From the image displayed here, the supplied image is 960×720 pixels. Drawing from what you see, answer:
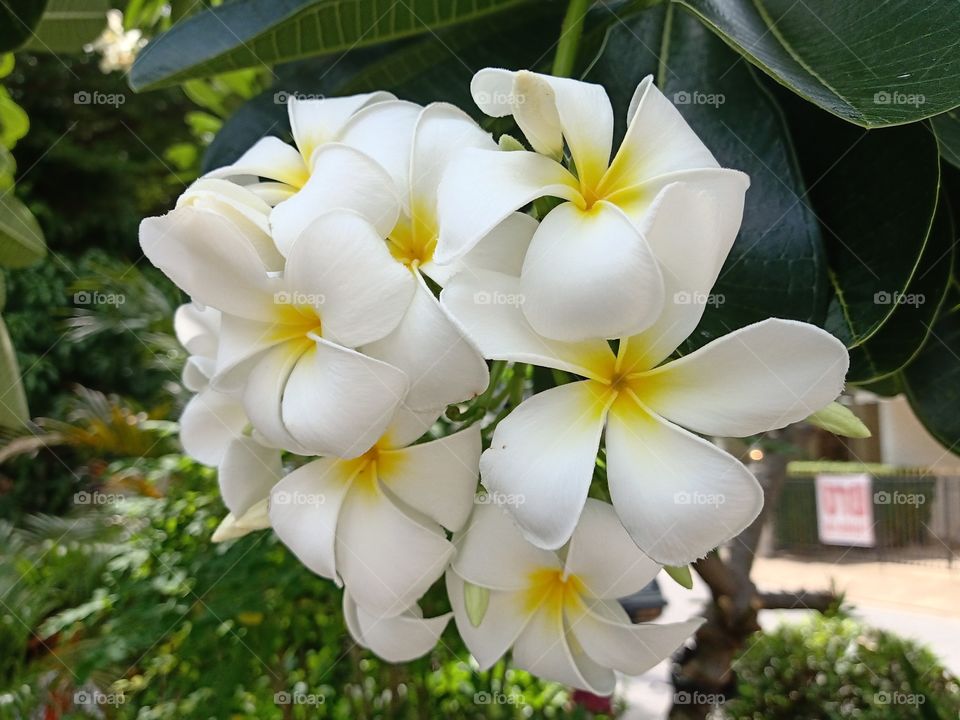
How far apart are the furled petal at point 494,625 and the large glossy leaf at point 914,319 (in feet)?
0.66

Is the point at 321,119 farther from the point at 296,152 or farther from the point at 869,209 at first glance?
the point at 869,209

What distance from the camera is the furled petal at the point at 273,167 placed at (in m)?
0.33

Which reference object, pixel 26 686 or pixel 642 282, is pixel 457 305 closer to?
pixel 642 282

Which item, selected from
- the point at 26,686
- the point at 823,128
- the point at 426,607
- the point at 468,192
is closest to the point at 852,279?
the point at 823,128

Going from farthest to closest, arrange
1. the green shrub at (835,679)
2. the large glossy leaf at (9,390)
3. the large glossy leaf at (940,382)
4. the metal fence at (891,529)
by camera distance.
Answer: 1. the metal fence at (891,529)
2. the green shrub at (835,679)
3. the large glossy leaf at (9,390)
4. the large glossy leaf at (940,382)

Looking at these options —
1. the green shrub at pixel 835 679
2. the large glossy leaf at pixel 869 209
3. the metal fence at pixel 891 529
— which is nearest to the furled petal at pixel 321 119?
the large glossy leaf at pixel 869 209

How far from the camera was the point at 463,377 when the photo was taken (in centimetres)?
26

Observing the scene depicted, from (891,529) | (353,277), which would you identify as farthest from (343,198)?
(891,529)

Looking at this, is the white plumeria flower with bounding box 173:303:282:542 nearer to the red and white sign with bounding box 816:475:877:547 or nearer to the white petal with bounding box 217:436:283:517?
the white petal with bounding box 217:436:283:517

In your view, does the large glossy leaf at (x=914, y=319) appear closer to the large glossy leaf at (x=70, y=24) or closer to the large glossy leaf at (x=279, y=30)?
the large glossy leaf at (x=279, y=30)

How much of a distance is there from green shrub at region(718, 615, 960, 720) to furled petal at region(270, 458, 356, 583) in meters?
1.45

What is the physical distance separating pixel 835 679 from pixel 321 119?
1906mm

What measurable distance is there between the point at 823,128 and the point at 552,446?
0.24 meters

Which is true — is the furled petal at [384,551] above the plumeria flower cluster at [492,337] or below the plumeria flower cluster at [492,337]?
below
